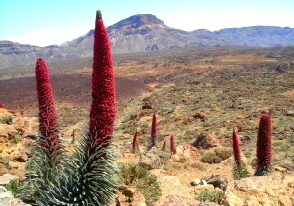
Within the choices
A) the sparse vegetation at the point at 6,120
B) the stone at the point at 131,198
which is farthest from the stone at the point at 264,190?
the sparse vegetation at the point at 6,120

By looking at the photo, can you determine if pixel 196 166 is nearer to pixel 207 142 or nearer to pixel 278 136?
pixel 207 142

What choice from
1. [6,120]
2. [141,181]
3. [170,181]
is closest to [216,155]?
[170,181]

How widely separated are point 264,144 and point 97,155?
194 inches

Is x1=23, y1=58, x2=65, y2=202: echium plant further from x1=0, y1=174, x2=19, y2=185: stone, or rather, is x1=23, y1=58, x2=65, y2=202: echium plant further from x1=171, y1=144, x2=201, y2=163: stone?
x1=171, y1=144, x2=201, y2=163: stone

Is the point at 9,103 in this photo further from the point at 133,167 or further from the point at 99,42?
the point at 99,42

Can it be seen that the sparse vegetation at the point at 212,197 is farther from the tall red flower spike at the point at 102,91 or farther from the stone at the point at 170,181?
the tall red flower spike at the point at 102,91

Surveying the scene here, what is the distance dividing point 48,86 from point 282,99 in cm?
3281

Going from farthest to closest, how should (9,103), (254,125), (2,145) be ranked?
(9,103) → (254,125) → (2,145)

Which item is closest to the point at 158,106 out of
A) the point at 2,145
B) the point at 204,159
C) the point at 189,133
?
the point at 189,133

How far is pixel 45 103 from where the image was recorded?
310 cm

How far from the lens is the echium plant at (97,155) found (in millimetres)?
2729

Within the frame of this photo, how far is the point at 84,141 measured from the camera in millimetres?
2904

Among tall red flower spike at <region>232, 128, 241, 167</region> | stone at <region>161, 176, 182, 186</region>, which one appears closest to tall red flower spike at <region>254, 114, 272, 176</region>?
tall red flower spike at <region>232, 128, 241, 167</region>

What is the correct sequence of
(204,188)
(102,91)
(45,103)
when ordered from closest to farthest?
(102,91) → (45,103) → (204,188)
